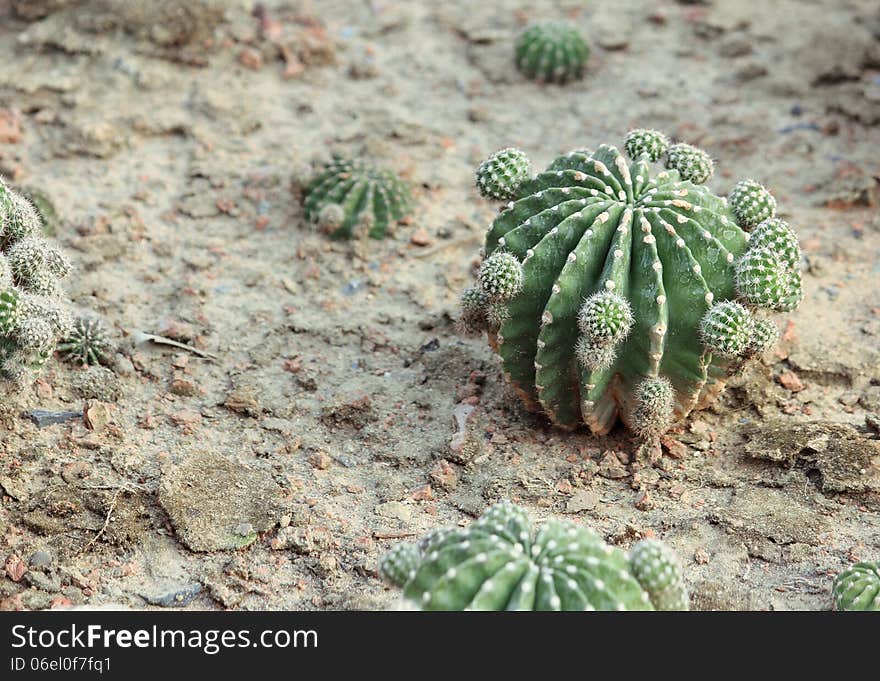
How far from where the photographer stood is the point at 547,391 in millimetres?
5621

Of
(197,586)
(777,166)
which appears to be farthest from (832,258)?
(197,586)

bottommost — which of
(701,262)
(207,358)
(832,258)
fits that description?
(207,358)

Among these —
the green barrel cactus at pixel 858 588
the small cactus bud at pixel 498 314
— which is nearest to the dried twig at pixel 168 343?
the small cactus bud at pixel 498 314

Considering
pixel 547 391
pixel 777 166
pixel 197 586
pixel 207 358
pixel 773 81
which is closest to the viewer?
pixel 197 586

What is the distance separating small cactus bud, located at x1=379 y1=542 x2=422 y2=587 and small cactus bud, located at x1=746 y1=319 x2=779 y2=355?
1.92 meters

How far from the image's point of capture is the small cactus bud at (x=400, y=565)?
439cm

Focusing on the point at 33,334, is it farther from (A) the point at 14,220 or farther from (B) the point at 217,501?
(B) the point at 217,501

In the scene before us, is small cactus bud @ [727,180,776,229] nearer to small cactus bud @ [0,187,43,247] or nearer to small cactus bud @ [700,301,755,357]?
small cactus bud @ [700,301,755,357]

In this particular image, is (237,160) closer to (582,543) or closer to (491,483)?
(491,483)

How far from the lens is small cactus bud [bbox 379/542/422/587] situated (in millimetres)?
4395

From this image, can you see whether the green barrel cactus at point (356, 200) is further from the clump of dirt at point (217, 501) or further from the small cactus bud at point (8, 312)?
the small cactus bud at point (8, 312)

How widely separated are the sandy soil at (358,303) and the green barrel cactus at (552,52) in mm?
173

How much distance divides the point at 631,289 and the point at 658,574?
1478 millimetres

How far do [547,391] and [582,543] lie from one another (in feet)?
4.68
